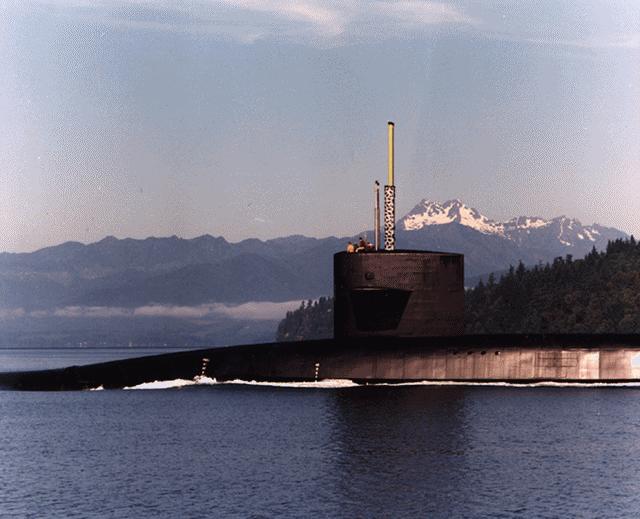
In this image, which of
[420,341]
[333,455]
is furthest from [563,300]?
[333,455]

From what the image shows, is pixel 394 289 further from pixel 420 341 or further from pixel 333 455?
pixel 333 455

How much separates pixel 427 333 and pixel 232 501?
1909 centimetres

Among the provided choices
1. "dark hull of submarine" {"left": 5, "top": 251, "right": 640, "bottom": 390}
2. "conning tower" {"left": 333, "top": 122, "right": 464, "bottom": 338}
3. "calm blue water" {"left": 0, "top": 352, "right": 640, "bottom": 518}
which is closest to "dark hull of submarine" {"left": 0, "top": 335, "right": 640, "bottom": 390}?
"dark hull of submarine" {"left": 5, "top": 251, "right": 640, "bottom": 390}

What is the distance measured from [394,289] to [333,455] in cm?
1257

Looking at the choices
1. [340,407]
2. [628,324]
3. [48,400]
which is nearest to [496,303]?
[628,324]

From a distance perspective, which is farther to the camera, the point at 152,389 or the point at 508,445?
the point at 152,389

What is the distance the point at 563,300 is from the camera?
170375 millimetres

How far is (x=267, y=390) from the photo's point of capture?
50.7 meters

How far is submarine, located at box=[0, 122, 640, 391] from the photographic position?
42812 mm

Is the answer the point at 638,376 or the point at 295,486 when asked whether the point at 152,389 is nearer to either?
the point at 638,376

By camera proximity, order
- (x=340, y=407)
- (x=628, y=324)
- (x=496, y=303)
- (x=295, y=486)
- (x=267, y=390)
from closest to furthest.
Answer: (x=295, y=486), (x=340, y=407), (x=267, y=390), (x=628, y=324), (x=496, y=303)

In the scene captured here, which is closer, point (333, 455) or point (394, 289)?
point (333, 455)

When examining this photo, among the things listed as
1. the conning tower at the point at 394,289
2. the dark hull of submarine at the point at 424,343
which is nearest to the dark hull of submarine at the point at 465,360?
the dark hull of submarine at the point at 424,343

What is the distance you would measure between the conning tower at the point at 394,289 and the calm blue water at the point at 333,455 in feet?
8.60
